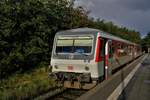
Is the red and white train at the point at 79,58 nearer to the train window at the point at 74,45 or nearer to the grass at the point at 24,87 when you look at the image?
the train window at the point at 74,45

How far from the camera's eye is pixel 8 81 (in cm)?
1555

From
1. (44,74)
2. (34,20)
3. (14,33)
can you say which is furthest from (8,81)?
(34,20)

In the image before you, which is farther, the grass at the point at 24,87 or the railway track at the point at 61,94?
the grass at the point at 24,87

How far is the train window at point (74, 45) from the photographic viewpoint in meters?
12.6

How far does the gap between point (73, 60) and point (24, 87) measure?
2679 mm

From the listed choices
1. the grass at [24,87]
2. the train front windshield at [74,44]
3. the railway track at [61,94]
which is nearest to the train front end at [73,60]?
the train front windshield at [74,44]

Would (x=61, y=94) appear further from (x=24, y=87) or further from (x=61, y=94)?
(x=24, y=87)

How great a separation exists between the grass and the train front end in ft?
3.18

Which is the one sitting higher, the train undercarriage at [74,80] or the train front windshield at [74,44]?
the train front windshield at [74,44]

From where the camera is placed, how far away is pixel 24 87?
12.8 metres

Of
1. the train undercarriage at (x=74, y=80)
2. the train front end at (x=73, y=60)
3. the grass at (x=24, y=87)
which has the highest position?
the train front end at (x=73, y=60)

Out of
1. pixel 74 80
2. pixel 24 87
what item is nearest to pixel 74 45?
pixel 74 80

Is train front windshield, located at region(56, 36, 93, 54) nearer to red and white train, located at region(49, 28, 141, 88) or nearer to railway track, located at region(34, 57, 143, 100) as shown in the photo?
red and white train, located at region(49, 28, 141, 88)

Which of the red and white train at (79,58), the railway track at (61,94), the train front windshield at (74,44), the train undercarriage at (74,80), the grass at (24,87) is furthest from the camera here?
the train front windshield at (74,44)
